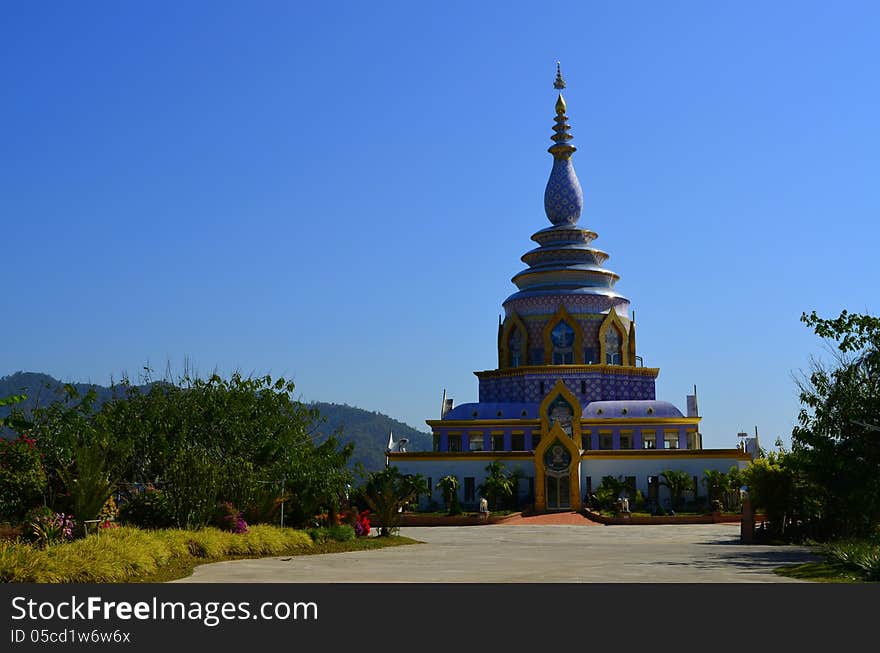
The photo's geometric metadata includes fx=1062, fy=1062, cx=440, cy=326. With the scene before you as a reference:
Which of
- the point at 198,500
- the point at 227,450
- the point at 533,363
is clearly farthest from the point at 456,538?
the point at 533,363

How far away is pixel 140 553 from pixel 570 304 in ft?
175

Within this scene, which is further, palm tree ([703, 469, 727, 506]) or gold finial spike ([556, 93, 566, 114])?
gold finial spike ([556, 93, 566, 114])

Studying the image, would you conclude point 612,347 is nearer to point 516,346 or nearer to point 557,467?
point 516,346

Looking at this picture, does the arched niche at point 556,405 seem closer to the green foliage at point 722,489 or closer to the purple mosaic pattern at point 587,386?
the purple mosaic pattern at point 587,386

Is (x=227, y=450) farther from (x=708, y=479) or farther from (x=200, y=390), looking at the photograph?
(x=708, y=479)

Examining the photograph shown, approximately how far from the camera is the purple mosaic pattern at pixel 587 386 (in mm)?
68625

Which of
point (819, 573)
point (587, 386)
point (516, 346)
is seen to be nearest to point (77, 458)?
point (819, 573)

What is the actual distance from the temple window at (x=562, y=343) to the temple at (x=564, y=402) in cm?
7

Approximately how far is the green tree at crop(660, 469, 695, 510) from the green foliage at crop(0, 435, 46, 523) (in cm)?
3947

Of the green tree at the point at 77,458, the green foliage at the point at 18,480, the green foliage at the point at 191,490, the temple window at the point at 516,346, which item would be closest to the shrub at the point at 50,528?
the green tree at the point at 77,458

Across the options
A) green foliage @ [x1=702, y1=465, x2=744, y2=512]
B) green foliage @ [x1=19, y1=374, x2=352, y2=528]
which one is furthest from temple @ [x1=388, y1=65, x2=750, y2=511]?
green foliage @ [x1=19, y1=374, x2=352, y2=528]

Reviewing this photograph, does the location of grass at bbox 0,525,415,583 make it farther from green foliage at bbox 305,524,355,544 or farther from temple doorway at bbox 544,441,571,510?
temple doorway at bbox 544,441,571,510

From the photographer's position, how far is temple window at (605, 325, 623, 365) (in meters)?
71.4

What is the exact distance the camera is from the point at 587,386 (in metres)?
68.6
